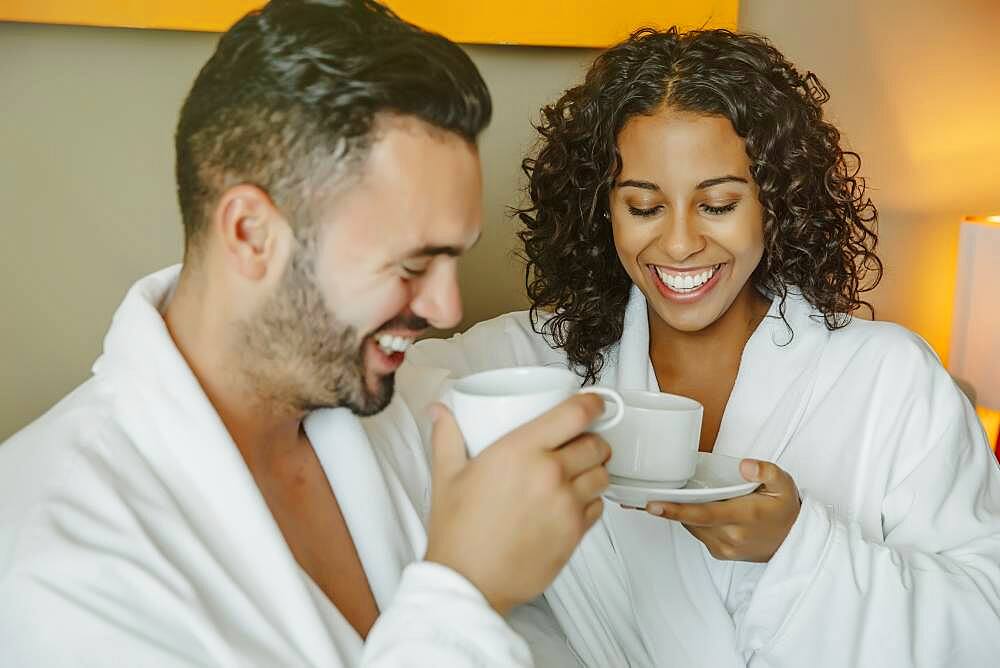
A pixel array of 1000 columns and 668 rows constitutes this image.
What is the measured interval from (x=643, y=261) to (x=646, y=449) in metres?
0.51

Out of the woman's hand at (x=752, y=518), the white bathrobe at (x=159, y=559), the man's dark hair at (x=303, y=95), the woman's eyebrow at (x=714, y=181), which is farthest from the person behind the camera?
the woman's eyebrow at (x=714, y=181)

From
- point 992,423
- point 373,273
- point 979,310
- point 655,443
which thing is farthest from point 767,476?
point 992,423

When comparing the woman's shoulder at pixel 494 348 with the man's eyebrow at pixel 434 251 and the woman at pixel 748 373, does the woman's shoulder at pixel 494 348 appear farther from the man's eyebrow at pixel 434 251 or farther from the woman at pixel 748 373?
the man's eyebrow at pixel 434 251

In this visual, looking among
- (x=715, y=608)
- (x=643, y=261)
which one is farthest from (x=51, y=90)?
(x=715, y=608)

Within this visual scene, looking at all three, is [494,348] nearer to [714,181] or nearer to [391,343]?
[714,181]

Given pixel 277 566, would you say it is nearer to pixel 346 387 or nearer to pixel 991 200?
pixel 346 387

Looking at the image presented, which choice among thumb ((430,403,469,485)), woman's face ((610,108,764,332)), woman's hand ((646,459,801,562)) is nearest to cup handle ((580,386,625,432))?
thumb ((430,403,469,485))

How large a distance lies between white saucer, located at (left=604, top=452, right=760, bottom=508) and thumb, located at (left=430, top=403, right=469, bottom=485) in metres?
0.20

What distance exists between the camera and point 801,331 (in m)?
1.62

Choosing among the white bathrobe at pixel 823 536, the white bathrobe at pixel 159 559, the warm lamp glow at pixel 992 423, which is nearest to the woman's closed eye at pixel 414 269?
the white bathrobe at pixel 159 559

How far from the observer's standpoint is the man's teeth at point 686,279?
61.1 inches

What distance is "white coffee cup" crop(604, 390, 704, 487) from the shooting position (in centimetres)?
113

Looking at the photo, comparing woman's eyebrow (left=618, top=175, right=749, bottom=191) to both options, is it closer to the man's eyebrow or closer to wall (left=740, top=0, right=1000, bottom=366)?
the man's eyebrow

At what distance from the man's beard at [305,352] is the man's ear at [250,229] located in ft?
0.08
